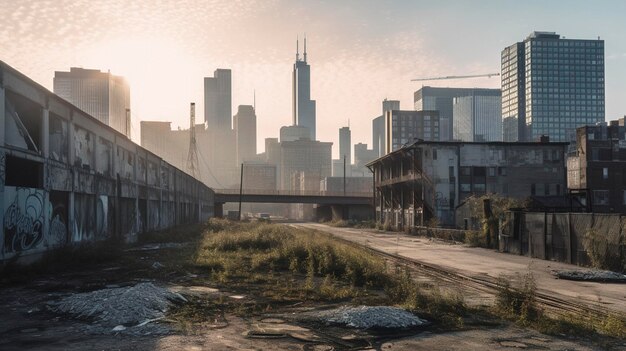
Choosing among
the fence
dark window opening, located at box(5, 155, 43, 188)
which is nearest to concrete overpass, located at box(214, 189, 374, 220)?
the fence

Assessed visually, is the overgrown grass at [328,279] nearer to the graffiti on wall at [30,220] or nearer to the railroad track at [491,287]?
the railroad track at [491,287]

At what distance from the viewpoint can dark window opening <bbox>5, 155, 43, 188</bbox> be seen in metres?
18.3

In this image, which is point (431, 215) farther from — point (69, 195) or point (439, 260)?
point (69, 195)

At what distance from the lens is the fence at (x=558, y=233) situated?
22.2 meters

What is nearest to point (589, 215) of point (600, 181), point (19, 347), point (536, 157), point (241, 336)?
point (241, 336)

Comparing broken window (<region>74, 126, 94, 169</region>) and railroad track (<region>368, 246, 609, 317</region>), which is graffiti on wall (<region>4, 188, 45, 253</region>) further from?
railroad track (<region>368, 246, 609, 317</region>)

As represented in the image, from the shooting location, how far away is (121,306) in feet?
37.0

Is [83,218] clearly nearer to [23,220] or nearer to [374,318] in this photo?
[23,220]

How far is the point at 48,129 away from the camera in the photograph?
2233 cm

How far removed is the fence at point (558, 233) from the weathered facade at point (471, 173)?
29429 mm

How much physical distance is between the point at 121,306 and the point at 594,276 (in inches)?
625

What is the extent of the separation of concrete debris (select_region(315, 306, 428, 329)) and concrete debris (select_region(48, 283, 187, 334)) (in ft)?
11.4

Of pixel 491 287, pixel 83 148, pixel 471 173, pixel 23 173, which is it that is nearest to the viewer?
pixel 491 287

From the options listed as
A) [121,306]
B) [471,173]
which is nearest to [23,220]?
[121,306]
